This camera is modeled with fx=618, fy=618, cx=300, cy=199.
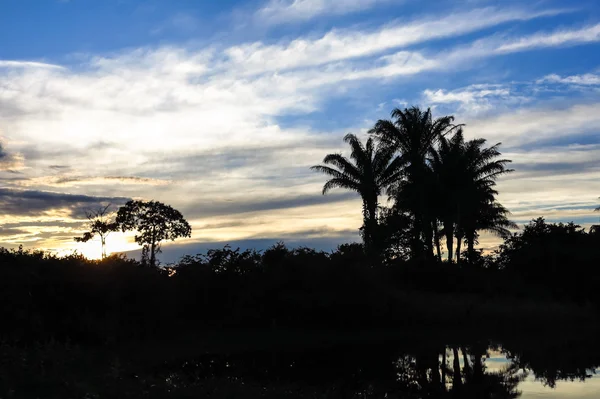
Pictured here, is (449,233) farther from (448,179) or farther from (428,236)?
(448,179)

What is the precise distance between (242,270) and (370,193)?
14.3 m

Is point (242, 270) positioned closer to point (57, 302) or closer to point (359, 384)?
point (57, 302)

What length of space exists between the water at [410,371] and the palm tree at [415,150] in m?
19.1

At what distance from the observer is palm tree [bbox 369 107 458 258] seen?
45875mm

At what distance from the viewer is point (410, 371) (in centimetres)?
2005

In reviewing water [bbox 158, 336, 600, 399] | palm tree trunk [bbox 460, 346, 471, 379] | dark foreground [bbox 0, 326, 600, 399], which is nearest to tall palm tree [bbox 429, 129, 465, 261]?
dark foreground [bbox 0, 326, 600, 399]

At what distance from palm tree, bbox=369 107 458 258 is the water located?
1909 cm

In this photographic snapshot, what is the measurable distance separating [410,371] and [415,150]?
94.2ft

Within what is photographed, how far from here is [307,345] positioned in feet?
90.4

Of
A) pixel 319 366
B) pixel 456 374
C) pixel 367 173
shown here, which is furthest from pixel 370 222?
pixel 456 374

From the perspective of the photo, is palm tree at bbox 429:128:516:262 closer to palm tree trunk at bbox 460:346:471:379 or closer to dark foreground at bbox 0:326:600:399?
dark foreground at bbox 0:326:600:399

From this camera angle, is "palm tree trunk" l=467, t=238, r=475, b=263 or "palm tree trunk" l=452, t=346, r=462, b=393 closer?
"palm tree trunk" l=452, t=346, r=462, b=393

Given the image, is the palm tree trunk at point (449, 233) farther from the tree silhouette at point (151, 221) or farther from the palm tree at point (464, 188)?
the tree silhouette at point (151, 221)

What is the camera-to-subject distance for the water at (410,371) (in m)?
15.9
